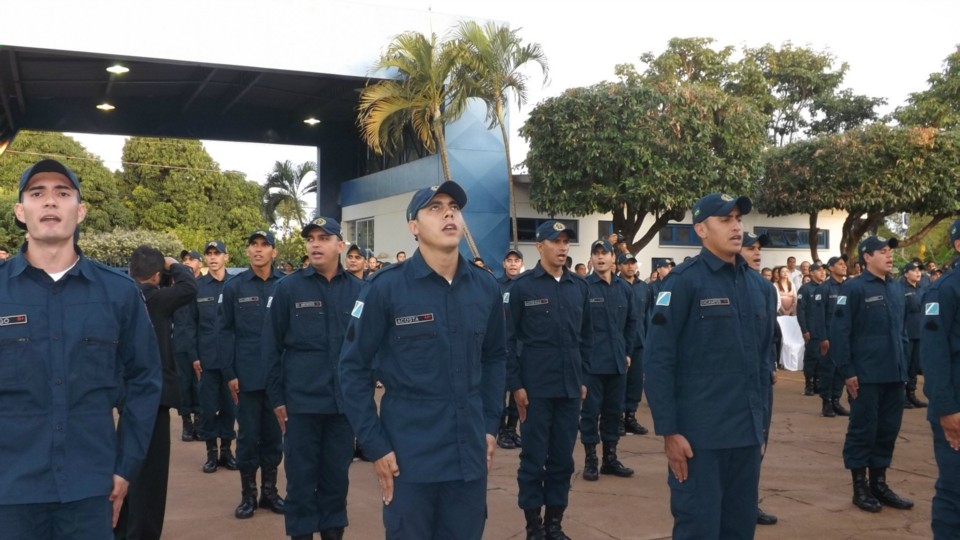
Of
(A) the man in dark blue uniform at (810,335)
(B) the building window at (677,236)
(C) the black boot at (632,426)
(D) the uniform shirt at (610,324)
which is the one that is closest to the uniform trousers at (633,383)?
(C) the black boot at (632,426)

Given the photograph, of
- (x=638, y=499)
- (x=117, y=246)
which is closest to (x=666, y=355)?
(x=638, y=499)

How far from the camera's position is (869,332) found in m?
6.95

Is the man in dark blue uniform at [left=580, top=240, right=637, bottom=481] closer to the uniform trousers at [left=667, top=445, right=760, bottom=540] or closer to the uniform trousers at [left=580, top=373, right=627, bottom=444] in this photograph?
the uniform trousers at [left=580, top=373, right=627, bottom=444]

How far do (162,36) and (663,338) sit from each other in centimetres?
1928

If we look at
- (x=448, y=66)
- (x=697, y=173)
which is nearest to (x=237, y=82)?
(x=448, y=66)

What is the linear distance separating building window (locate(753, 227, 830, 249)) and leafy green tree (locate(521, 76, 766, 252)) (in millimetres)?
6204

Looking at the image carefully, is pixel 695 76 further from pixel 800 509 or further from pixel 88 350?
pixel 88 350

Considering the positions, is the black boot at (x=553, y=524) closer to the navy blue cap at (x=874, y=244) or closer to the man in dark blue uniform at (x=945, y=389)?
the man in dark blue uniform at (x=945, y=389)

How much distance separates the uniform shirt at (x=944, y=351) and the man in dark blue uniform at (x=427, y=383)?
267 cm

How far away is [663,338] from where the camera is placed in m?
4.32

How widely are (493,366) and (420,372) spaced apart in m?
0.44

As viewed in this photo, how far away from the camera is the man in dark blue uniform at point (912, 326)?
39.6 ft

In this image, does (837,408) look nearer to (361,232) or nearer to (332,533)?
(332,533)

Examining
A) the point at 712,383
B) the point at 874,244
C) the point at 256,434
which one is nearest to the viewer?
the point at 712,383
